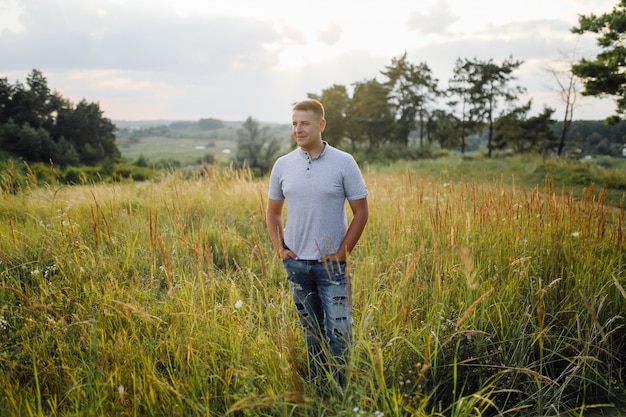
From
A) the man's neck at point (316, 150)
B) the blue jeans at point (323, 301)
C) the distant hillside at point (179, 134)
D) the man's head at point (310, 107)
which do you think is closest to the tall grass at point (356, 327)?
the blue jeans at point (323, 301)

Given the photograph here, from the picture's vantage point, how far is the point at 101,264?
12.3 feet

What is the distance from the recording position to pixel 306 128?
2.67m

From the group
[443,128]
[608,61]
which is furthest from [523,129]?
[608,61]

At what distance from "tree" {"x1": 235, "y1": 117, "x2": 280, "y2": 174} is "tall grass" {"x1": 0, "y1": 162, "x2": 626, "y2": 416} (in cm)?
4317

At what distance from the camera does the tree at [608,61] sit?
1505cm

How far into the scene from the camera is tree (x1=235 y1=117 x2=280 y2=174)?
1896 inches

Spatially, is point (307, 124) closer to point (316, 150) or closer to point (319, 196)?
point (316, 150)

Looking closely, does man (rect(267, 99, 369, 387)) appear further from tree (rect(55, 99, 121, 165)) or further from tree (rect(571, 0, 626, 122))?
tree (rect(55, 99, 121, 165))

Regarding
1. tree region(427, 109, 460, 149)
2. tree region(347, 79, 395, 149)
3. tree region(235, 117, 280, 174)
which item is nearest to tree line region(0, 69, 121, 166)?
tree region(235, 117, 280, 174)

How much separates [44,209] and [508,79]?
4294 centimetres

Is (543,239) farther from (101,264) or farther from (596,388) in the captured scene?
(101,264)

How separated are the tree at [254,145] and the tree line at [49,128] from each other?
13.6m

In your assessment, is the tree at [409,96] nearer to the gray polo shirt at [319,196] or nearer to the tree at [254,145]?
the tree at [254,145]

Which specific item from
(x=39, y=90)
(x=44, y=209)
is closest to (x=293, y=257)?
(x=44, y=209)
